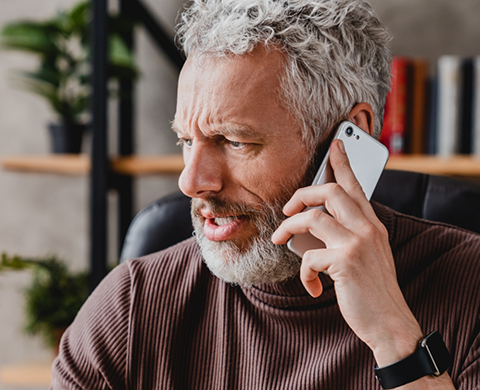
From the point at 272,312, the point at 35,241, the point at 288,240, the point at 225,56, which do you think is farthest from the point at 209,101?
the point at 35,241

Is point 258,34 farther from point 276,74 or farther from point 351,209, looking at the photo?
point 351,209

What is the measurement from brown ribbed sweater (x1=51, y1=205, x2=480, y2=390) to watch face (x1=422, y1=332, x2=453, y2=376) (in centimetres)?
10

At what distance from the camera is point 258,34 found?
2.46 ft

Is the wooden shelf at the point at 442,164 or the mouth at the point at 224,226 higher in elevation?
the wooden shelf at the point at 442,164

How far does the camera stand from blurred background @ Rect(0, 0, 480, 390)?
5.91 ft

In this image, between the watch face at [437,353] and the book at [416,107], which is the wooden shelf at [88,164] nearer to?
the book at [416,107]

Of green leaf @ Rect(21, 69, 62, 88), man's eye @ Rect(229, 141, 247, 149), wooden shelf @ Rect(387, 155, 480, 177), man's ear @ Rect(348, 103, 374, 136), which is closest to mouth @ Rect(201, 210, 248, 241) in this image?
man's eye @ Rect(229, 141, 247, 149)

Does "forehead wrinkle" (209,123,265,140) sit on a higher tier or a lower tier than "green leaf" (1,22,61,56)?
lower

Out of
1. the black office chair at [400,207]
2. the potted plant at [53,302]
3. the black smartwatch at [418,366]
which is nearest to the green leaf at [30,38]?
the potted plant at [53,302]

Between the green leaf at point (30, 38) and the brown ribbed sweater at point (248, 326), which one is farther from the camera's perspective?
the green leaf at point (30, 38)

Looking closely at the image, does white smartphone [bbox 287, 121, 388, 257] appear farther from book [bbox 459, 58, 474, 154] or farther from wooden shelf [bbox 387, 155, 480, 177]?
book [bbox 459, 58, 474, 154]

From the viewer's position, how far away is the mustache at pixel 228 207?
769 mm

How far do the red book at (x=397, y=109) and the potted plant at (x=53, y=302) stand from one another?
99 cm

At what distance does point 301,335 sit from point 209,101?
0.40 metres
